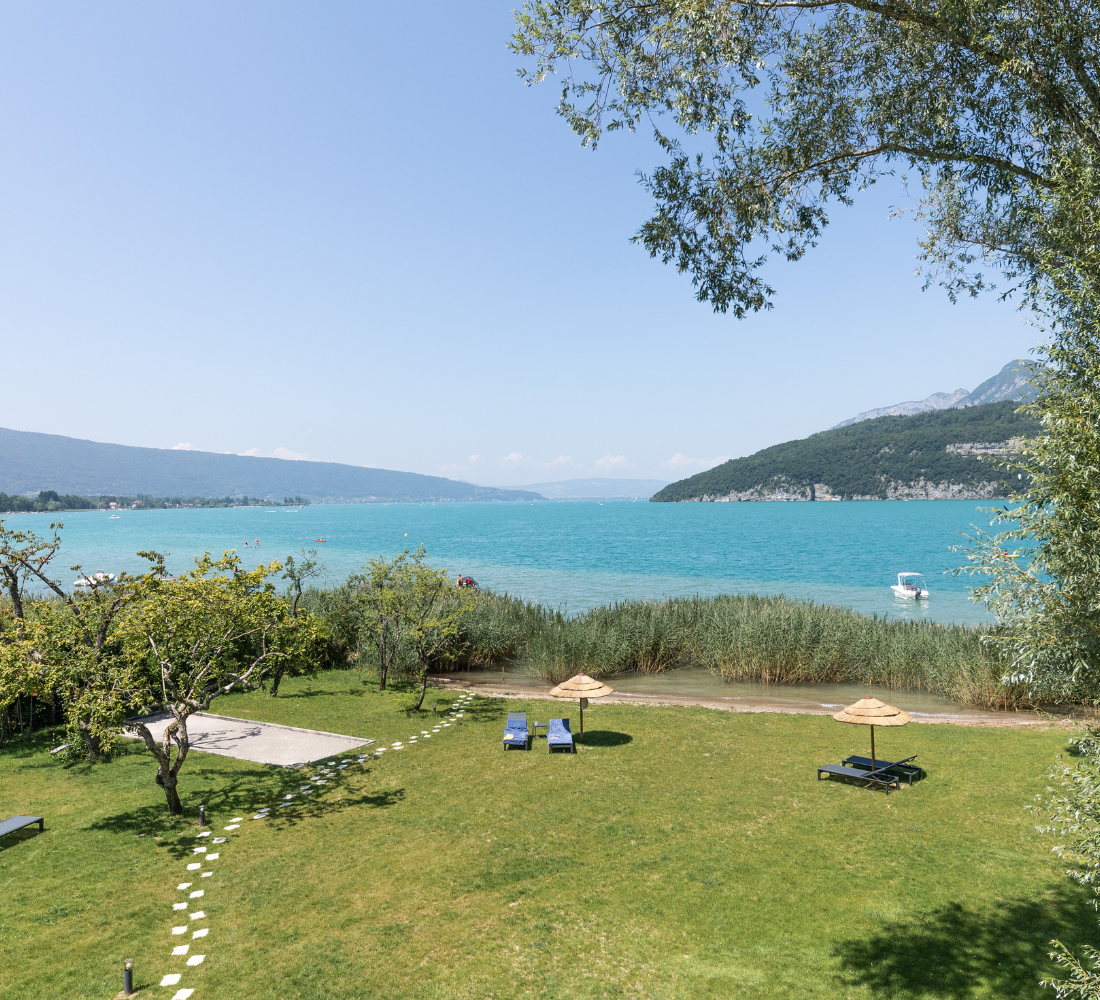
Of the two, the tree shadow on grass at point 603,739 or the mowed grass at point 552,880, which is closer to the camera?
the mowed grass at point 552,880

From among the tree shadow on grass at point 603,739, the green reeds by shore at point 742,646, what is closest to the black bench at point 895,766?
the tree shadow on grass at point 603,739

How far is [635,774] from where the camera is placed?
11.8 m

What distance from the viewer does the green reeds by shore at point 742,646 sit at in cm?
1853

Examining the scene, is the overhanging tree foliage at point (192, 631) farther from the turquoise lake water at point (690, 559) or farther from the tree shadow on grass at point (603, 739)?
the turquoise lake water at point (690, 559)

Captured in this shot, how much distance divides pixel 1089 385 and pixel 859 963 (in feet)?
20.6

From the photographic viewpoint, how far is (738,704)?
17.8 metres

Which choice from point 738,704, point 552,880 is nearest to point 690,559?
point 738,704

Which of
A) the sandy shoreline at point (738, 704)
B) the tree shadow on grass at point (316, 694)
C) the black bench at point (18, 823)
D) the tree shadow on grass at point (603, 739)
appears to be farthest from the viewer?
the tree shadow on grass at point (316, 694)

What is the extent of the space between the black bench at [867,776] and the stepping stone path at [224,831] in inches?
330

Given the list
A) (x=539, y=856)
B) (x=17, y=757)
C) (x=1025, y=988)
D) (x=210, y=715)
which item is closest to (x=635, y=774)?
(x=539, y=856)

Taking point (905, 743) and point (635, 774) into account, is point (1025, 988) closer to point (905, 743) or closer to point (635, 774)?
point (635, 774)

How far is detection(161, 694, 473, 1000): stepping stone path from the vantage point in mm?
6434

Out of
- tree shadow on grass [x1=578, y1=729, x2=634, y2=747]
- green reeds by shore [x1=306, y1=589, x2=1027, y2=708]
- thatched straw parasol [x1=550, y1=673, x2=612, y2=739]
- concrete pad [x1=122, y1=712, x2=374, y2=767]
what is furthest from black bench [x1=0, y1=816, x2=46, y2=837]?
green reeds by shore [x1=306, y1=589, x2=1027, y2=708]

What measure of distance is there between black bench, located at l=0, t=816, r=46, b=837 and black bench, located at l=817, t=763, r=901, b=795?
12.9 meters
